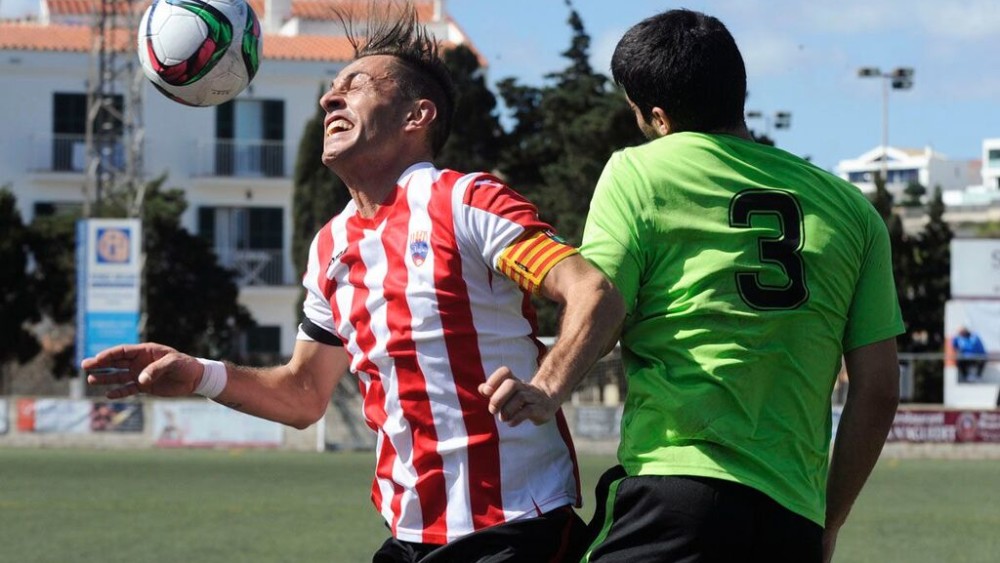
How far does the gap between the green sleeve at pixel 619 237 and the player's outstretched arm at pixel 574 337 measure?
35 mm

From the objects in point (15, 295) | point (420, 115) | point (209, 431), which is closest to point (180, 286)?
point (15, 295)

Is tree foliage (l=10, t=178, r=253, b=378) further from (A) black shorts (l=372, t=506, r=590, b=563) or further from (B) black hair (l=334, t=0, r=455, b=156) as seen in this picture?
(A) black shorts (l=372, t=506, r=590, b=563)

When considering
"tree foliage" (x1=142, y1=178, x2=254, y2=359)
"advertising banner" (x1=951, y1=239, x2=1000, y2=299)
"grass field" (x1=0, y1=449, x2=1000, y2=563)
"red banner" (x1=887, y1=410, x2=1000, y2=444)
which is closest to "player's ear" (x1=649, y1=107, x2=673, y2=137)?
"grass field" (x1=0, y1=449, x2=1000, y2=563)

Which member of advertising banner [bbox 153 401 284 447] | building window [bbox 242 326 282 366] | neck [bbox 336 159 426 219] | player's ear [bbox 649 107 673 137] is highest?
player's ear [bbox 649 107 673 137]

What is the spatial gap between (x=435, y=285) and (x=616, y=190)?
2.09 ft

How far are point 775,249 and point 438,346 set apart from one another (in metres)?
0.90

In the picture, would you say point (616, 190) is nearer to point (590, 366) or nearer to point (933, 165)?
point (590, 366)

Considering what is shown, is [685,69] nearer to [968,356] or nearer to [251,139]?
[968,356]

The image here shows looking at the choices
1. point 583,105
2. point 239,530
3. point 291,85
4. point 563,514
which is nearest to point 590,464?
point 239,530

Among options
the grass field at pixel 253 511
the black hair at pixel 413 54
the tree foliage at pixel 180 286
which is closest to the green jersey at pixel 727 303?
the black hair at pixel 413 54

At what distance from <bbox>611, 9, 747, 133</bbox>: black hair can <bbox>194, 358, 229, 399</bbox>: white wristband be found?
148cm

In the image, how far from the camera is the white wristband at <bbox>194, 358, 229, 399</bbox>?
440cm

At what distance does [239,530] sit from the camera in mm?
12797

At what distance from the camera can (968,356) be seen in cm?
2828
